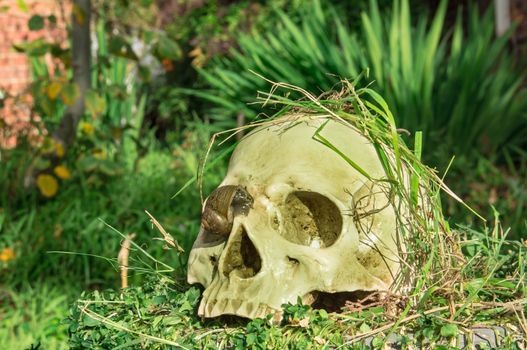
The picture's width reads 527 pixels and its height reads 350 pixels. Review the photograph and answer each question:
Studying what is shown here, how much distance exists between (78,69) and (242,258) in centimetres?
302

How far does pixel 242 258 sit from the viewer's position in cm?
183

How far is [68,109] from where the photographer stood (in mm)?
4641

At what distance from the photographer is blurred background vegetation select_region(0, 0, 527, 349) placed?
416 cm

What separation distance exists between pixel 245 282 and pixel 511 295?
63 cm

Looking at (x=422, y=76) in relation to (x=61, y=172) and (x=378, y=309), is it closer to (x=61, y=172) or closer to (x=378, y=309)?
(x=61, y=172)

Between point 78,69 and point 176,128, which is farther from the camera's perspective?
point 176,128

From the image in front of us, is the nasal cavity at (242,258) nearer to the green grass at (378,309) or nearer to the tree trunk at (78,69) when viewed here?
the green grass at (378,309)

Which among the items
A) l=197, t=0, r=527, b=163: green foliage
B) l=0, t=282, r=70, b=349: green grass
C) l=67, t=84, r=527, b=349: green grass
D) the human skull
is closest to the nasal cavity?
the human skull

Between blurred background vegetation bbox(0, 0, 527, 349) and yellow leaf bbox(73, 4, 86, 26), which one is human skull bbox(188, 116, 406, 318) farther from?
yellow leaf bbox(73, 4, 86, 26)

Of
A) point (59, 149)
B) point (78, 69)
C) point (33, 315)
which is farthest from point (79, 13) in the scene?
point (33, 315)

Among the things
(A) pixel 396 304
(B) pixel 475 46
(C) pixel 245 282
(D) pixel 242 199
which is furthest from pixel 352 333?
(B) pixel 475 46

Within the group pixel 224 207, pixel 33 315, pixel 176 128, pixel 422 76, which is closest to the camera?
pixel 224 207

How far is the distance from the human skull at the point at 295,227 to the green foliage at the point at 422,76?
3.46 meters

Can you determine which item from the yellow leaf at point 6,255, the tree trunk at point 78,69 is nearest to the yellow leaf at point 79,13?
the tree trunk at point 78,69
